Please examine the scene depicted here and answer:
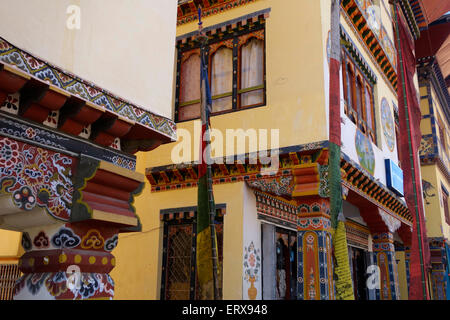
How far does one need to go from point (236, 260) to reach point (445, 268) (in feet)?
37.4

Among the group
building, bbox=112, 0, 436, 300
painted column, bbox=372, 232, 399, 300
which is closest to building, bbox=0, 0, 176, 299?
building, bbox=112, 0, 436, 300

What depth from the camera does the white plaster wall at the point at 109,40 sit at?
3289mm

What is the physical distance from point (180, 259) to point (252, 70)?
128 inches

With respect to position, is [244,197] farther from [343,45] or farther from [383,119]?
[383,119]

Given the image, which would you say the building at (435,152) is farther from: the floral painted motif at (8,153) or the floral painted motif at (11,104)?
the floral painted motif at (8,153)

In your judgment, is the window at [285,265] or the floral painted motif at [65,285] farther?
the window at [285,265]

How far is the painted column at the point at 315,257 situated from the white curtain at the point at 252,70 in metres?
2.06

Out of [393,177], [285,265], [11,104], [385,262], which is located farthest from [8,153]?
[385,262]

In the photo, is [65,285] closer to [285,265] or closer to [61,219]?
[61,219]

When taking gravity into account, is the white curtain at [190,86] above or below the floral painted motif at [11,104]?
above

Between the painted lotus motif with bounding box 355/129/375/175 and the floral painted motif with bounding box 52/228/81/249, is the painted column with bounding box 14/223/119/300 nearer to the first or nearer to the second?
the floral painted motif with bounding box 52/228/81/249

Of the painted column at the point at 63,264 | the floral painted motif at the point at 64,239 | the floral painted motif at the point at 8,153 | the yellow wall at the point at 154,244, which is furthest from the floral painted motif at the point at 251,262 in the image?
the floral painted motif at the point at 8,153

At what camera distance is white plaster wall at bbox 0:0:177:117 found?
329 cm
